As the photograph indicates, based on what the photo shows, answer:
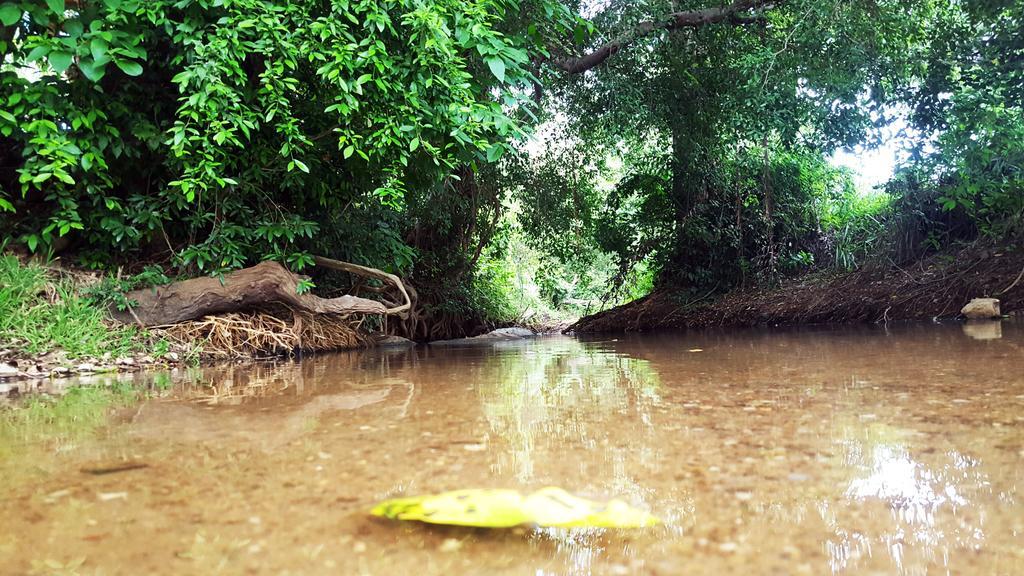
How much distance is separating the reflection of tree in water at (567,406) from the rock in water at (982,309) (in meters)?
5.14

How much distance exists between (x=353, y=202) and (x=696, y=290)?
18.4 ft

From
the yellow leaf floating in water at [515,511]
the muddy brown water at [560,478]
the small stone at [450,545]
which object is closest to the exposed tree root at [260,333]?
the muddy brown water at [560,478]

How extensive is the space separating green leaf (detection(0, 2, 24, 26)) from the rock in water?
8.05 meters

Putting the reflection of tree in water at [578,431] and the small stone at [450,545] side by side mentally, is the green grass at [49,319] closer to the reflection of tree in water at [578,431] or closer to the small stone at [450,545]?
the reflection of tree in water at [578,431]

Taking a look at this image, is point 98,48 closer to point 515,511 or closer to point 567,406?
point 567,406

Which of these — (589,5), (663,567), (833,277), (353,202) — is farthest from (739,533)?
(833,277)

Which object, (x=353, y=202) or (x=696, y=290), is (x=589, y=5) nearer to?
(x=353, y=202)

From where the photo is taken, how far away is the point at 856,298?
7613 mm

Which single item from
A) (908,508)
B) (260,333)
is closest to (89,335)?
(260,333)

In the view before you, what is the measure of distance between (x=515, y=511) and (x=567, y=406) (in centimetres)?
102

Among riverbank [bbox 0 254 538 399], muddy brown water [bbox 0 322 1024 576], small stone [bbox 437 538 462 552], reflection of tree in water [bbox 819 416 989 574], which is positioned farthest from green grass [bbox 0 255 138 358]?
reflection of tree in water [bbox 819 416 989 574]

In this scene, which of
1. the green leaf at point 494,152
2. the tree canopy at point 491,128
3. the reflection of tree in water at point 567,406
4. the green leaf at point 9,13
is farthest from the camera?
the green leaf at point 494,152

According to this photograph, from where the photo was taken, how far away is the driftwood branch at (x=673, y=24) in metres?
6.39

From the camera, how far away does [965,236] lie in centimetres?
770
